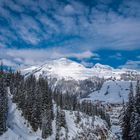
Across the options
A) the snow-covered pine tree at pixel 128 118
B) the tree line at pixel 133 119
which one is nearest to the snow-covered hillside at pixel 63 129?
the snow-covered pine tree at pixel 128 118

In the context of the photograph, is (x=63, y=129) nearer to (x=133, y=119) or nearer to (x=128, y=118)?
(x=128, y=118)

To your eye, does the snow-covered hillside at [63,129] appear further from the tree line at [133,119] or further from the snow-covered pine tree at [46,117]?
the tree line at [133,119]

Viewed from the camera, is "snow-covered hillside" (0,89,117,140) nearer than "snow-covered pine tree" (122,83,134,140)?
No

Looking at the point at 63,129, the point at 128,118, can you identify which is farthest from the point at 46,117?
the point at 128,118

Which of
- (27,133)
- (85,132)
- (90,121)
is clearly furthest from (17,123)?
(90,121)

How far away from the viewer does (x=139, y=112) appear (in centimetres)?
5516

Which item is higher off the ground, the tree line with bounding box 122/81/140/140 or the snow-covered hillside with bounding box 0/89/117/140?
the tree line with bounding box 122/81/140/140

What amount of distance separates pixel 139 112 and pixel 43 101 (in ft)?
274

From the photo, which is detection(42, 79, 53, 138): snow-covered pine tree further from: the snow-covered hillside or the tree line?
the tree line

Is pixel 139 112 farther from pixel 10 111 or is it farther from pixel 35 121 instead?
pixel 10 111

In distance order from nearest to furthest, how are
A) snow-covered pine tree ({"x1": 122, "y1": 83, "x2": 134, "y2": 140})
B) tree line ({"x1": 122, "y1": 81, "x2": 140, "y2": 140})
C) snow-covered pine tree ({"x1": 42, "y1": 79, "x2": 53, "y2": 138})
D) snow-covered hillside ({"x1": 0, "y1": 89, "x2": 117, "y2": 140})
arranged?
tree line ({"x1": 122, "y1": 81, "x2": 140, "y2": 140}) → snow-covered pine tree ({"x1": 122, "y1": 83, "x2": 134, "y2": 140}) → snow-covered hillside ({"x1": 0, "y1": 89, "x2": 117, "y2": 140}) → snow-covered pine tree ({"x1": 42, "y1": 79, "x2": 53, "y2": 138})

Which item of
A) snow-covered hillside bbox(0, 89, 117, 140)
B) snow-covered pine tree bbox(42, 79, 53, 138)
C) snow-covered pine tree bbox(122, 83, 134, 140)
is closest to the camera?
snow-covered pine tree bbox(122, 83, 134, 140)

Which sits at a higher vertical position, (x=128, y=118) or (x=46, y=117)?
(x=128, y=118)

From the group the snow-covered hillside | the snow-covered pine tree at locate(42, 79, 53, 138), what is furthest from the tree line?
the snow-covered pine tree at locate(42, 79, 53, 138)
